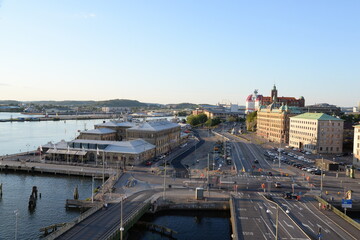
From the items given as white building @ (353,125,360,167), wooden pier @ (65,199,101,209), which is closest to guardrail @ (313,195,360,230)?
wooden pier @ (65,199,101,209)

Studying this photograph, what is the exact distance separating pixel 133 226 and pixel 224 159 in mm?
42928

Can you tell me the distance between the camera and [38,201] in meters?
49.5

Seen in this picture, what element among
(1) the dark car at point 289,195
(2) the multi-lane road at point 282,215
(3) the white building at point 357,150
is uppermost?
(3) the white building at point 357,150

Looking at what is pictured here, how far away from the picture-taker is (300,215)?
41625 mm

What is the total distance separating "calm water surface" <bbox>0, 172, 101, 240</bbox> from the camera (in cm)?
4003

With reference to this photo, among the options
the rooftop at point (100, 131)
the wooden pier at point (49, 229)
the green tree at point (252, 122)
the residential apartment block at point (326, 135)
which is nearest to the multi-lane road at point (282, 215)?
the wooden pier at point (49, 229)

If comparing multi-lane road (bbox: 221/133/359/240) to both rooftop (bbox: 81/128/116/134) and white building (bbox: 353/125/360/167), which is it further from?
rooftop (bbox: 81/128/116/134)

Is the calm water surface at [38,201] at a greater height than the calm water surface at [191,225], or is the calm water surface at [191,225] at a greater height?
the calm water surface at [38,201]

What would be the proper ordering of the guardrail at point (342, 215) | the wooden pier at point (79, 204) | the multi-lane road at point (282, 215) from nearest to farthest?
the multi-lane road at point (282, 215) < the guardrail at point (342, 215) < the wooden pier at point (79, 204)

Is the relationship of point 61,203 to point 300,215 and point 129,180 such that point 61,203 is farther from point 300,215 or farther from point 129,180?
point 300,215

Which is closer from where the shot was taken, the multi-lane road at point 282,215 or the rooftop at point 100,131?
the multi-lane road at point 282,215

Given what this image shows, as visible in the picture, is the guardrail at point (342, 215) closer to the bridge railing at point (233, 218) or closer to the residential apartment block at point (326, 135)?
the bridge railing at point (233, 218)

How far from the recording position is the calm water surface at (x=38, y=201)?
1576 inches

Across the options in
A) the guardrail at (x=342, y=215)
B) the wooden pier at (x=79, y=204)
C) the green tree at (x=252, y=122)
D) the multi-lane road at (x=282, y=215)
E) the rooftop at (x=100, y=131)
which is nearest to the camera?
the multi-lane road at (x=282, y=215)
